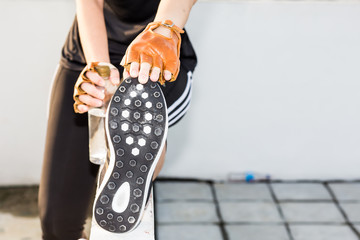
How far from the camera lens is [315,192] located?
2330 mm

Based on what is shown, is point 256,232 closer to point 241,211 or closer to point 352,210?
point 241,211

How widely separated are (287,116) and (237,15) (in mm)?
542

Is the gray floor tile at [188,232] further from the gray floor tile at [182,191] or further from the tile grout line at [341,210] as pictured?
the tile grout line at [341,210]

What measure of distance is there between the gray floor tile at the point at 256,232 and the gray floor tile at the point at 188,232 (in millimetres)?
62

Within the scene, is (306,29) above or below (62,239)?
above

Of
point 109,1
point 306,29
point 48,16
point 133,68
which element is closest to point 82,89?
point 133,68

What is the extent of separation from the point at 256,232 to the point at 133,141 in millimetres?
1248

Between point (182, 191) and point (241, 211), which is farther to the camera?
point (182, 191)

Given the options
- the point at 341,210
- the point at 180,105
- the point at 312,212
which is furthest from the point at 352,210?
the point at 180,105

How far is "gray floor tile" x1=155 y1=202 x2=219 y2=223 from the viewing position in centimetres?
211

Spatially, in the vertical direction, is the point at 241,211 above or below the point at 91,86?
below

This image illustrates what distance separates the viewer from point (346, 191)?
7.69ft

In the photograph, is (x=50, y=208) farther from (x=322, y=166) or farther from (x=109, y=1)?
(x=322, y=166)

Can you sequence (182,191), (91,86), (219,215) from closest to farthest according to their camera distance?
(91,86), (219,215), (182,191)
